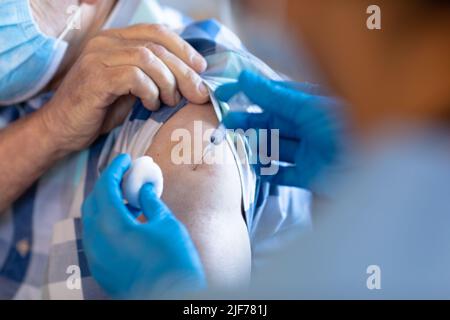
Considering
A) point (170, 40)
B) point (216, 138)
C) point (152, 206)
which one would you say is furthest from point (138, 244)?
point (170, 40)

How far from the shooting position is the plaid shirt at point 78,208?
78cm

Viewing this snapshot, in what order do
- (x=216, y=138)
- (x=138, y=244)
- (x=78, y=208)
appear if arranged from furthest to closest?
(x=78, y=208), (x=216, y=138), (x=138, y=244)

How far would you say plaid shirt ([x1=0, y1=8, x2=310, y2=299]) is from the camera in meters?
0.78

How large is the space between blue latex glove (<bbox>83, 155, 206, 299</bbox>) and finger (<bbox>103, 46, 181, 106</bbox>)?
14cm

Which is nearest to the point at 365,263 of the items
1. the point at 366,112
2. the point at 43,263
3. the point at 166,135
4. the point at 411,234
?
the point at 411,234

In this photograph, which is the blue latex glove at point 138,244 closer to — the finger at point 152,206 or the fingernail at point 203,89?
the finger at point 152,206

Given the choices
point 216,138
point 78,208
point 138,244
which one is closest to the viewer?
point 138,244

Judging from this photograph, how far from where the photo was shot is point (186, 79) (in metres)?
0.77

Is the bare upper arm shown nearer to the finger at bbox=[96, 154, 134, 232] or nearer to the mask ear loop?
the finger at bbox=[96, 154, 134, 232]

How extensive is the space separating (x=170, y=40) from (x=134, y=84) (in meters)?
0.08

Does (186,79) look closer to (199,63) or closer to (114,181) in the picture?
(199,63)

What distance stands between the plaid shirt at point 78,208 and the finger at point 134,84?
0.03 m

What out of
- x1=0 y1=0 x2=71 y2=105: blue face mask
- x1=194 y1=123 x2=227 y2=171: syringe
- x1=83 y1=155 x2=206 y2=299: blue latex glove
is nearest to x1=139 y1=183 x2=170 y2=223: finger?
x1=83 y1=155 x2=206 y2=299: blue latex glove

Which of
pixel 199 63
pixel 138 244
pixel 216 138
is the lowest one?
pixel 138 244
